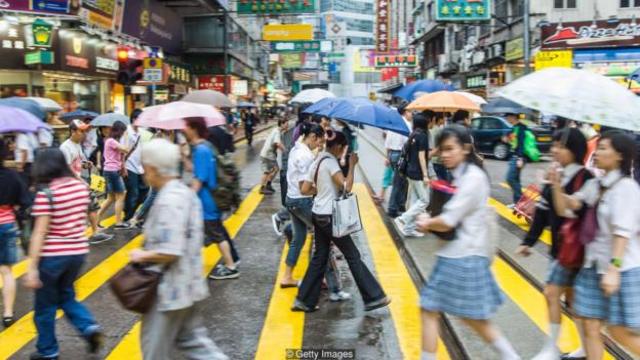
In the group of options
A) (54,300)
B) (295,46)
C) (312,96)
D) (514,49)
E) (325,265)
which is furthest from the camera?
(295,46)

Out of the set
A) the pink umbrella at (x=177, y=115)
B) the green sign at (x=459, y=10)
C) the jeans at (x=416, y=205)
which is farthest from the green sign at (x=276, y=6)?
the pink umbrella at (x=177, y=115)

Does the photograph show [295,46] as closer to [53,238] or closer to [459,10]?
[459,10]

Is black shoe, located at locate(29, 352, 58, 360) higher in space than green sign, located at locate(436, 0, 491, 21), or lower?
lower

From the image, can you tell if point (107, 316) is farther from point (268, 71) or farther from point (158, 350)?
point (268, 71)

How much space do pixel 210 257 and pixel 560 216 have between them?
5.21 meters

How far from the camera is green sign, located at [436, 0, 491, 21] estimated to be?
33.0 meters

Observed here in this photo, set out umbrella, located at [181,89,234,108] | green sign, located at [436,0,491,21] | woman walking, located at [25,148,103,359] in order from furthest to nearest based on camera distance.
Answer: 1. green sign, located at [436,0,491,21]
2. umbrella, located at [181,89,234,108]
3. woman walking, located at [25,148,103,359]

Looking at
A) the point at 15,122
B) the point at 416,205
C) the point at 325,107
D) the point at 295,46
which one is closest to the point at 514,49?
the point at 295,46

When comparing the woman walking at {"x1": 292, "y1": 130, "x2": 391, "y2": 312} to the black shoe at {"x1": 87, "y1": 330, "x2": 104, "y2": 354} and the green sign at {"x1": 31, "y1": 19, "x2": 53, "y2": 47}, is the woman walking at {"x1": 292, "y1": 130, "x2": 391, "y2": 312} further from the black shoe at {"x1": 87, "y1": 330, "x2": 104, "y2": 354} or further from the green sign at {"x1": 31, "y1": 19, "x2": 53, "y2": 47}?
the green sign at {"x1": 31, "y1": 19, "x2": 53, "y2": 47}

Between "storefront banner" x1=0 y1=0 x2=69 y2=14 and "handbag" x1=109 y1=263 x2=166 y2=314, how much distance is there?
1456cm

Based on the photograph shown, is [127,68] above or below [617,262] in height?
above

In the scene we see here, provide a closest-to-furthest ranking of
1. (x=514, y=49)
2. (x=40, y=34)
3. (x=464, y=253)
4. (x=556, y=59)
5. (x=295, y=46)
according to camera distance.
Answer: (x=464, y=253)
(x=40, y=34)
(x=556, y=59)
(x=514, y=49)
(x=295, y=46)

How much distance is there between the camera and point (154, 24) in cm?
3038

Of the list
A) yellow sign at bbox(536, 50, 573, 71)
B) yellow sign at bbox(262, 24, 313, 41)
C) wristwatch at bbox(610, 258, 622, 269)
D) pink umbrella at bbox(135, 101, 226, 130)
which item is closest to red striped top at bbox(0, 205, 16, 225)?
pink umbrella at bbox(135, 101, 226, 130)
